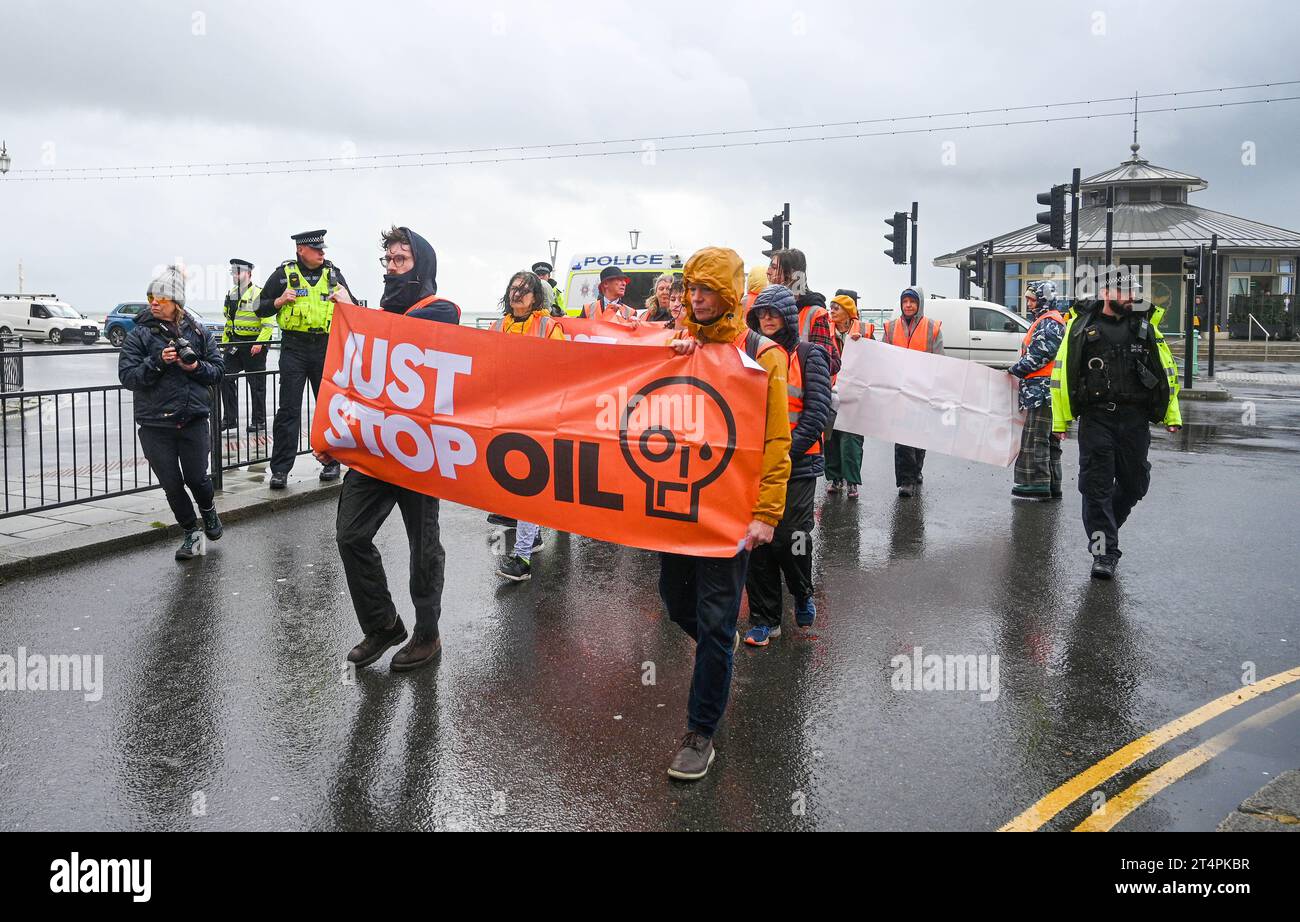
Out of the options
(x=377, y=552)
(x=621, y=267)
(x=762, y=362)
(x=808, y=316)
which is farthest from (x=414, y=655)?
(x=621, y=267)

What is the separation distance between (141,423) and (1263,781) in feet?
21.6

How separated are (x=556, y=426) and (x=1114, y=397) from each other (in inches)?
162

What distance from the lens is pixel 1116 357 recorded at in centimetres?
706

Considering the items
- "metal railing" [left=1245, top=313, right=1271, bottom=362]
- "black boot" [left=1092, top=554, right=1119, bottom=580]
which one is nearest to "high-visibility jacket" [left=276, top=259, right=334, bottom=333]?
"black boot" [left=1092, top=554, right=1119, bottom=580]

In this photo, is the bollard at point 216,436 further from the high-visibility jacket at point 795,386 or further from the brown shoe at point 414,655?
the high-visibility jacket at point 795,386

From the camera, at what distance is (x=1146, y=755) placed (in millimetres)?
4316

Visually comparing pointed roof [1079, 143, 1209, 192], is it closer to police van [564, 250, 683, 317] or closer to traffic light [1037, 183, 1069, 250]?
traffic light [1037, 183, 1069, 250]

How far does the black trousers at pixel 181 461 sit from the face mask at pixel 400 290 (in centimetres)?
249

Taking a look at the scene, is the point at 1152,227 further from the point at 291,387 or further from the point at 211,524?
the point at 211,524

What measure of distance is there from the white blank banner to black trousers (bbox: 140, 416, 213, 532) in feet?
17.9

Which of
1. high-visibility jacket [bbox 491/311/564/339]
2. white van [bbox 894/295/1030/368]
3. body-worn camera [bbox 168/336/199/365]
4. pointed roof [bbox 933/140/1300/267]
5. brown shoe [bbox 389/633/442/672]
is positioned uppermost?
pointed roof [bbox 933/140/1300/267]

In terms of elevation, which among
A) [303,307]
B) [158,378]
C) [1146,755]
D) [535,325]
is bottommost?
[1146,755]

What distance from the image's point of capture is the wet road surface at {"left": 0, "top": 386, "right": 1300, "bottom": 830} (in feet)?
12.7
